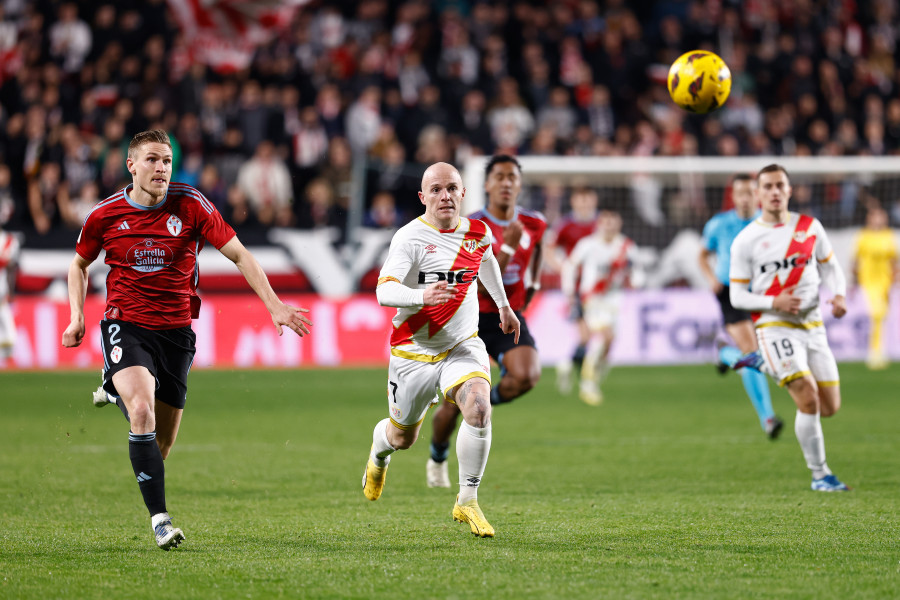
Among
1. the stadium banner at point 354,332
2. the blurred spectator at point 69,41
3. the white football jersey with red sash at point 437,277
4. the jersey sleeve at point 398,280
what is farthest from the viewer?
the blurred spectator at point 69,41

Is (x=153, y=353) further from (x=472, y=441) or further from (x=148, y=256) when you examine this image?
(x=472, y=441)

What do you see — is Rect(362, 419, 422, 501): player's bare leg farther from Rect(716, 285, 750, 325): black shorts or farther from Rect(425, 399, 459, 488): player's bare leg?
Rect(716, 285, 750, 325): black shorts

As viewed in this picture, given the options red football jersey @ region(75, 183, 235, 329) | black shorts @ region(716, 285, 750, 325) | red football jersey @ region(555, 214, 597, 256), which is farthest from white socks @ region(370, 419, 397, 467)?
red football jersey @ region(555, 214, 597, 256)

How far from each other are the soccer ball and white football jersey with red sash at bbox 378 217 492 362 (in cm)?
300

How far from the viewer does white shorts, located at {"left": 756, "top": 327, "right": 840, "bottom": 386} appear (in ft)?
27.1

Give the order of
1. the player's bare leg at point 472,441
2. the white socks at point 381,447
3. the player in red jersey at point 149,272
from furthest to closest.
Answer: the white socks at point 381,447, the player's bare leg at point 472,441, the player in red jersey at point 149,272

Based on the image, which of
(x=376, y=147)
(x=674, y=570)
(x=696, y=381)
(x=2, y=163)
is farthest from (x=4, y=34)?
Answer: (x=674, y=570)

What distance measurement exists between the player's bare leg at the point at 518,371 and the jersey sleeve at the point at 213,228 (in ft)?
9.51

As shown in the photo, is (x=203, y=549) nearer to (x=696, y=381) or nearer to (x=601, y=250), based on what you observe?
(x=601, y=250)

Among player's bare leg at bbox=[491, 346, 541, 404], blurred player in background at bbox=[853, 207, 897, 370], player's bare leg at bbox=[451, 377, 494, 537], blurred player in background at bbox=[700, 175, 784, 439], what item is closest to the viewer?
player's bare leg at bbox=[451, 377, 494, 537]

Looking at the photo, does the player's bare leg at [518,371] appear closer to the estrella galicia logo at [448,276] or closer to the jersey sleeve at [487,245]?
the jersey sleeve at [487,245]

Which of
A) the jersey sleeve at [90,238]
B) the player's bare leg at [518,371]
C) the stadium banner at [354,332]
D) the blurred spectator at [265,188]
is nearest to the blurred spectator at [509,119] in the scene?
the stadium banner at [354,332]

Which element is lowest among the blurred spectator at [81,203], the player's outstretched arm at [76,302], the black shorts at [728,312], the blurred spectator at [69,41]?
the black shorts at [728,312]

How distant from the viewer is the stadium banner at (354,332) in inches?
700
